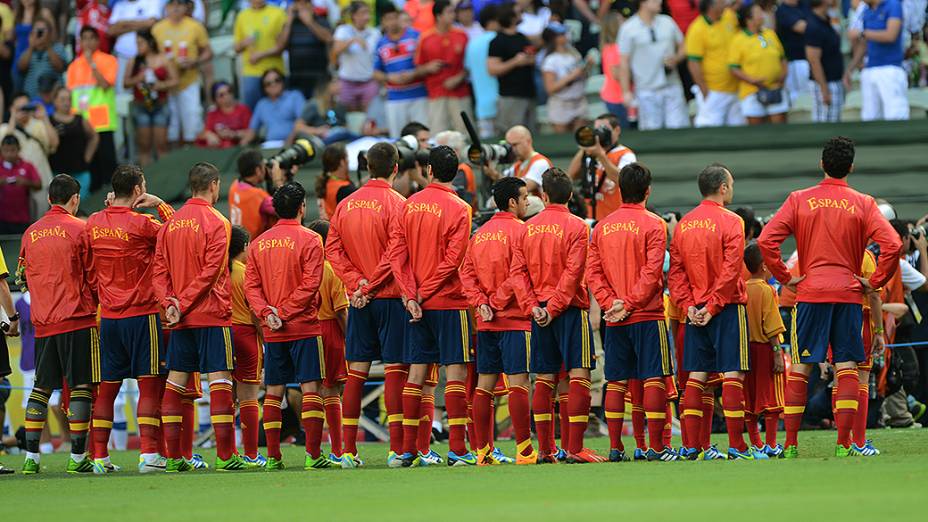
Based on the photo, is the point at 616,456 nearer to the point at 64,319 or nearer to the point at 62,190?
the point at 64,319

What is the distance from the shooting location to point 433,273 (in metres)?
13.1

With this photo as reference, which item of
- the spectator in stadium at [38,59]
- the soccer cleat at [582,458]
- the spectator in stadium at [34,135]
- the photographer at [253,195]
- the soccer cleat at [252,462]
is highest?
the spectator in stadium at [38,59]

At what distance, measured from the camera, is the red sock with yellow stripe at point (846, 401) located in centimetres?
1234

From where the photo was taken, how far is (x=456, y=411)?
13039 millimetres

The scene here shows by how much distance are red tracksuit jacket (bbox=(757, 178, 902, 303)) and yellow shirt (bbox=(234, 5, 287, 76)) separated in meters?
12.3

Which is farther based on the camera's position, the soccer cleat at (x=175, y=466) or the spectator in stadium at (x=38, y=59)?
the spectator in stadium at (x=38, y=59)

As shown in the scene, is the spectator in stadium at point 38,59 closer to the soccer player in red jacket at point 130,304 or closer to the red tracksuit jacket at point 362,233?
the soccer player in red jacket at point 130,304

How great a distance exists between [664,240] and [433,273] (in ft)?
5.83

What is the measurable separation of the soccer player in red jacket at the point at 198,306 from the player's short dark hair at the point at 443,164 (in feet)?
5.41

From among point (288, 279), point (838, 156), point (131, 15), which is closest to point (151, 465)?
point (288, 279)

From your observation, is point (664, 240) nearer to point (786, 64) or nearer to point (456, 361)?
point (456, 361)

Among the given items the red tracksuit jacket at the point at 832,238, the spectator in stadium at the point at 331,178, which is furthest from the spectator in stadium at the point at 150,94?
the red tracksuit jacket at the point at 832,238

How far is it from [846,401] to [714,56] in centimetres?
981

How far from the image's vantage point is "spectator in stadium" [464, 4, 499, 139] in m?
21.4
